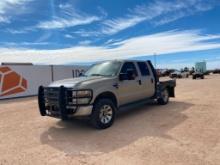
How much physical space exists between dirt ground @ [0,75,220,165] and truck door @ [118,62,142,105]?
67 cm

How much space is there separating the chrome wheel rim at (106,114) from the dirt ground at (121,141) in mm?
301

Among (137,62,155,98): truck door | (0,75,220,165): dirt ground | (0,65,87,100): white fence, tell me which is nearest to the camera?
(0,75,220,165): dirt ground

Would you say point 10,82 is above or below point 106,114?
above

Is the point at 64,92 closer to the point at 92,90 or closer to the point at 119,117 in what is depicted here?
the point at 92,90

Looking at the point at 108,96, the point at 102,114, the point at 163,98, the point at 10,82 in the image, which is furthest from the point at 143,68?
the point at 10,82

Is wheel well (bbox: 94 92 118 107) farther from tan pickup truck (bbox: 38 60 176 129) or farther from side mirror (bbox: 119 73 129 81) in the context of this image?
side mirror (bbox: 119 73 129 81)

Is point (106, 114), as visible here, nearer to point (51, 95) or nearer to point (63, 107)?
point (63, 107)

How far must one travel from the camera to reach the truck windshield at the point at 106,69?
733 cm

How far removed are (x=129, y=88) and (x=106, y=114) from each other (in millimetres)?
1410

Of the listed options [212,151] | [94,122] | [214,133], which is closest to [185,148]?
[212,151]

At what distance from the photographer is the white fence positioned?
17.4m

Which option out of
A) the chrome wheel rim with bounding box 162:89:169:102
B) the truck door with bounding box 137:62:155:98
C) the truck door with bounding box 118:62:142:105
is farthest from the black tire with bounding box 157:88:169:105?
the truck door with bounding box 118:62:142:105

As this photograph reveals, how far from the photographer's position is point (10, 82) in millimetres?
17703

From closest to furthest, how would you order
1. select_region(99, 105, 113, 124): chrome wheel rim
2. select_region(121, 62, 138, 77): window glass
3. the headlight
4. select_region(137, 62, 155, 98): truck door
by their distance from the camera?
the headlight, select_region(99, 105, 113, 124): chrome wheel rim, select_region(121, 62, 138, 77): window glass, select_region(137, 62, 155, 98): truck door
